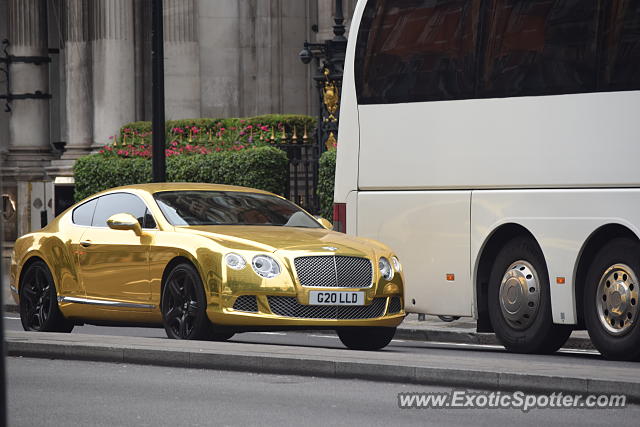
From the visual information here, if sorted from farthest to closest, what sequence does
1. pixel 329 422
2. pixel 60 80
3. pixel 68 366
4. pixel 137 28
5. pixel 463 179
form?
pixel 60 80, pixel 137 28, pixel 463 179, pixel 68 366, pixel 329 422

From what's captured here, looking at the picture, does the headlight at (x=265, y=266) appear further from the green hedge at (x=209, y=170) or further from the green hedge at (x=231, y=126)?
the green hedge at (x=231, y=126)

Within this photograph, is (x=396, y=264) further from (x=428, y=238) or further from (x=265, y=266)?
(x=265, y=266)

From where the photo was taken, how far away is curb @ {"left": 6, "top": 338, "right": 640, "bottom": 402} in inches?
384

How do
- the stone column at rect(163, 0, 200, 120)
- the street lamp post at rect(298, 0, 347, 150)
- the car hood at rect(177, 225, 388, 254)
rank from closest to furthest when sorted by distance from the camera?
the car hood at rect(177, 225, 388, 254) → the street lamp post at rect(298, 0, 347, 150) → the stone column at rect(163, 0, 200, 120)

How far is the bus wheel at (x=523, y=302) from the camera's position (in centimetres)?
1331

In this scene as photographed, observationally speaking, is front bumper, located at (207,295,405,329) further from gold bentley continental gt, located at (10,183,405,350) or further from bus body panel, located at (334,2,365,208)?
bus body panel, located at (334,2,365,208)

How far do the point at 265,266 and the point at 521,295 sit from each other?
2.33 m

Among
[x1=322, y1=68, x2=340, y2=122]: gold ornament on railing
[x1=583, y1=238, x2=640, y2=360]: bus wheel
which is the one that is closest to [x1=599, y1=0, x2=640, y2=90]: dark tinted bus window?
[x1=583, y1=238, x2=640, y2=360]: bus wheel

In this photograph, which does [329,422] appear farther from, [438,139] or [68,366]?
[438,139]

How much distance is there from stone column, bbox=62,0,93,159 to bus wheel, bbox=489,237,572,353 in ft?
77.6

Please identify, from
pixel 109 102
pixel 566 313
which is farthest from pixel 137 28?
pixel 566 313

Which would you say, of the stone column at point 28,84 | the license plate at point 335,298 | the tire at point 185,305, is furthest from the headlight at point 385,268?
the stone column at point 28,84

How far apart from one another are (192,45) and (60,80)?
Answer: 10.6m

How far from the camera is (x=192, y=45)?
34.1m
